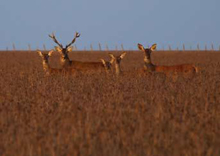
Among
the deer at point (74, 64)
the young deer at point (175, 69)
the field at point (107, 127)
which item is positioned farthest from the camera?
the deer at point (74, 64)

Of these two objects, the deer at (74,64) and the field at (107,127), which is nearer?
the field at (107,127)

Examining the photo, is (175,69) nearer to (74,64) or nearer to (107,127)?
(74,64)

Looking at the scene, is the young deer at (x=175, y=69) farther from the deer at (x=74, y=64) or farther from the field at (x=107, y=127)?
the field at (x=107, y=127)

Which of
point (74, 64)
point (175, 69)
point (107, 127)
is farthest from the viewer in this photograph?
point (74, 64)

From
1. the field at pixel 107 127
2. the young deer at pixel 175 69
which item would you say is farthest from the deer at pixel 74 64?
the field at pixel 107 127

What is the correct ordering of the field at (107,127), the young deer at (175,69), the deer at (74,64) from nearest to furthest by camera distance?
the field at (107,127), the young deer at (175,69), the deer at (74,64)

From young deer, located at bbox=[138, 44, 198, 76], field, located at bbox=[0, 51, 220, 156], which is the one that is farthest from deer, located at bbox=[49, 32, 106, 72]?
field, located at bbox=[0, 51, 220, 156]

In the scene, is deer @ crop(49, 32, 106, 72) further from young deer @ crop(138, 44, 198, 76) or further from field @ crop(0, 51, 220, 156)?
field @ crop(0, 51, 220, 156)

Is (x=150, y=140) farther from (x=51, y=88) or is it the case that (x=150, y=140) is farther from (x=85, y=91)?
(x=51, y=88)

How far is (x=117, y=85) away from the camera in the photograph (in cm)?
1121

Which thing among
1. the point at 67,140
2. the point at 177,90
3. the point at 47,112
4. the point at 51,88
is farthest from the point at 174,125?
the point at 51,88

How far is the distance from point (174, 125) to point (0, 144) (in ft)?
6.76

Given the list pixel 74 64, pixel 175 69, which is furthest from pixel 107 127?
pixel 74 64

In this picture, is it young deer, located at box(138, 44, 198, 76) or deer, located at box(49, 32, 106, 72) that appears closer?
young deer, located at box(138, 44, 198, 76)
